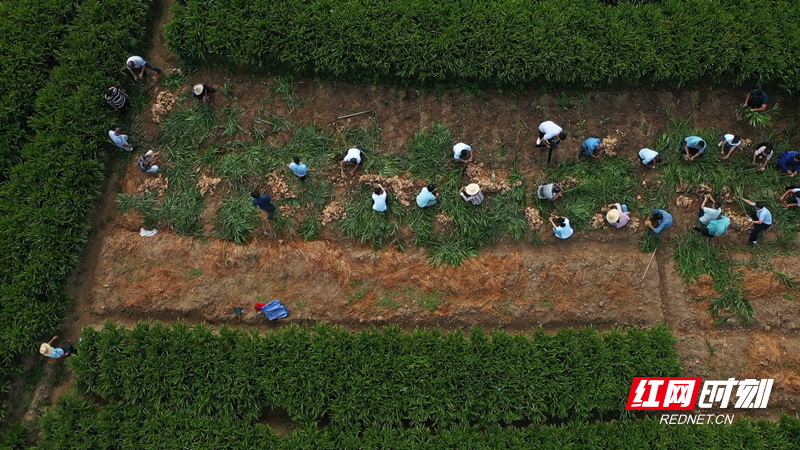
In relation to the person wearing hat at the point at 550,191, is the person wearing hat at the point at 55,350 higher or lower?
lower

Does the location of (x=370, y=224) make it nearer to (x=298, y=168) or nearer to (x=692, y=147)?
(x=298, y=168)

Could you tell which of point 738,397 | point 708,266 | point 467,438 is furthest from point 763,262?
point 467,438

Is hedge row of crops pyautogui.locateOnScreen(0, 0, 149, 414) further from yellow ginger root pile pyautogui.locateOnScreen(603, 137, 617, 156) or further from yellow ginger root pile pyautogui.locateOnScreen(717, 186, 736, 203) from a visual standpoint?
yellow ginger root pile pyautogui.locateOnScreen(717, 186, 736, 203)

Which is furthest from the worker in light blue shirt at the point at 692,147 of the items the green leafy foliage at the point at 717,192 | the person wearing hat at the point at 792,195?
the person wearing hat at the point at 792,195

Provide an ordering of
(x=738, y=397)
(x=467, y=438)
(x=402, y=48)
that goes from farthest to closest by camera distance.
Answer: (x=402, y=48) < (x=738, y=397) < (x=467, y=438)

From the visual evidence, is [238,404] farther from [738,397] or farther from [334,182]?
[738,397]

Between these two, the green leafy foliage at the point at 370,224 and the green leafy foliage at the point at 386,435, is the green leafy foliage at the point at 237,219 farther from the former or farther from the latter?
the green leafy foliage at the point at 386,435

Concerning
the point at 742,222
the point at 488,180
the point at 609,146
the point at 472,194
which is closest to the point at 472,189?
the point at 472,194
